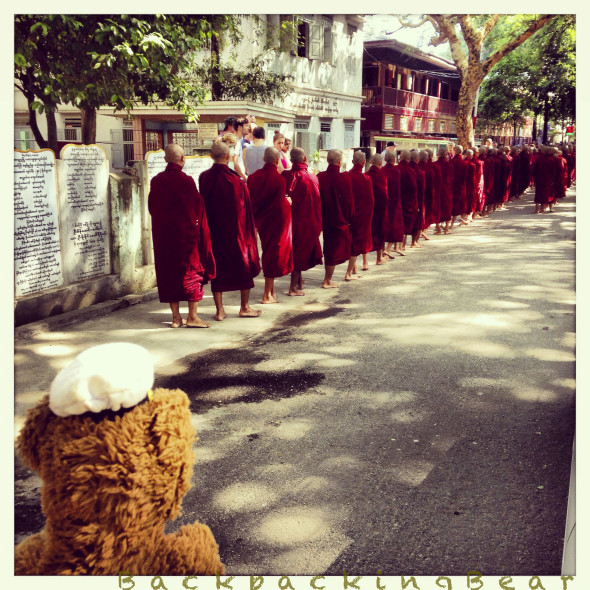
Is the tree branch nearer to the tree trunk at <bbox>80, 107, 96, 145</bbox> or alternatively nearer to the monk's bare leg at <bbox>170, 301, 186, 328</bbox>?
the tree trunk at <bbox>80, 107, 96, 145</bbox>

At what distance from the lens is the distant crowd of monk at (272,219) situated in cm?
616

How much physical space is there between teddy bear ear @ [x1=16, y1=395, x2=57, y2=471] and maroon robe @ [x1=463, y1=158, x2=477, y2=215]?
544 inches

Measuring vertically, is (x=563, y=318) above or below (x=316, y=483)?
above

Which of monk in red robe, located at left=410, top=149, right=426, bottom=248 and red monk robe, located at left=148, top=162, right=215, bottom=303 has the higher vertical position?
monk in red robe, located at left=410, top=149, right=426, bottom=248

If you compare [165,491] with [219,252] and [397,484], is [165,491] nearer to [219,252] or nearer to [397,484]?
[397,484]

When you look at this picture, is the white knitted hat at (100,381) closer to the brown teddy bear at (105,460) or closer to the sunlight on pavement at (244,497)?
the brown teddy bear at (105,460)

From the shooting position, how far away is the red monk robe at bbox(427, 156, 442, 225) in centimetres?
1210

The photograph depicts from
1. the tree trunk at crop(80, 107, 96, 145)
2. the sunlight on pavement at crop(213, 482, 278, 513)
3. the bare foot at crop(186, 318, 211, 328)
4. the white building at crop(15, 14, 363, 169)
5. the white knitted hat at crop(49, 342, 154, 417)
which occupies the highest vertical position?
the white building at crop(15, 14, 363, 169)

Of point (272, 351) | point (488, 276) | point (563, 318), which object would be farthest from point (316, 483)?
point (488, 276)

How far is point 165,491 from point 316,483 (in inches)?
69.7

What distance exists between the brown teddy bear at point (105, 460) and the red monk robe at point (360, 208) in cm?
730

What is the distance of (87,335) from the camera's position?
6020 millimetres

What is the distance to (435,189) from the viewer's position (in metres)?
12.3

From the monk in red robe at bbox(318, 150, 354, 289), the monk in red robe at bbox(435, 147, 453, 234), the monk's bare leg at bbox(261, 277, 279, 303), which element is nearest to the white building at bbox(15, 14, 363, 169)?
the monk in red robe at bbox(435, 147, 453, 234)
